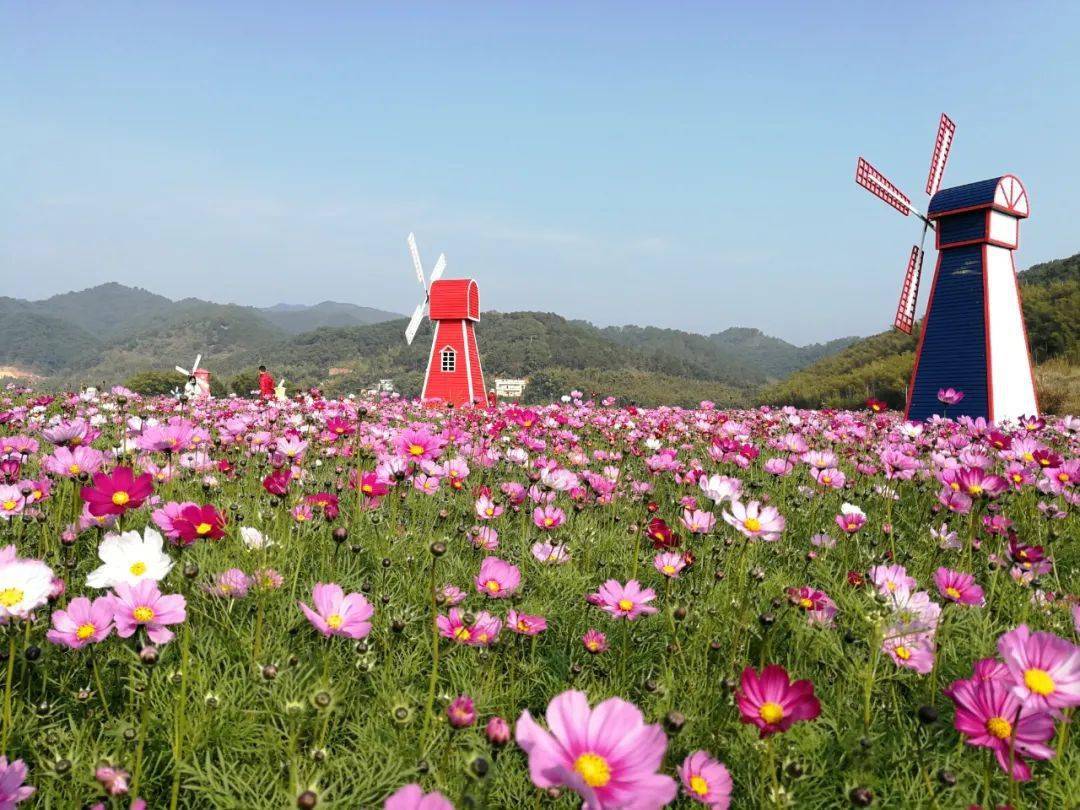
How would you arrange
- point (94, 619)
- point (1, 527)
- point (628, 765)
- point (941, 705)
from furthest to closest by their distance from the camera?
point (1, 527)
point (941, 705)
point (94, 619)
point (628, 765)

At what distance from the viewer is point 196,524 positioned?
165 cm

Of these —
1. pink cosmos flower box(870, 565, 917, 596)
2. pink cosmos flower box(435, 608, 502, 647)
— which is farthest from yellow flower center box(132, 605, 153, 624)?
pink cosmos flower box(870, 565, 917, 596)

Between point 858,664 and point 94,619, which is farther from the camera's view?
point 858,664

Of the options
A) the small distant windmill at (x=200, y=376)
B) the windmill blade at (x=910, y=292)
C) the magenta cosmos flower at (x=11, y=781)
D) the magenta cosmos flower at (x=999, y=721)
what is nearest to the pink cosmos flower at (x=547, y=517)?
the magenta cosmos flower at (x=999, y=721)

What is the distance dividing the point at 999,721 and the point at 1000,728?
0.04 feet

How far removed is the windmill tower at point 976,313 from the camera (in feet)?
37.2

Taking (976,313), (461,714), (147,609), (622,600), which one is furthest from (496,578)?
(976,313)

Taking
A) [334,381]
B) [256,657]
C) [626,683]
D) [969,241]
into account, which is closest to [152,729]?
[256,657]

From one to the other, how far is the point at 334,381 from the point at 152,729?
376 feet

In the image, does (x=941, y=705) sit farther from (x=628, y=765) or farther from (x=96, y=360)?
(x=96, y=360)

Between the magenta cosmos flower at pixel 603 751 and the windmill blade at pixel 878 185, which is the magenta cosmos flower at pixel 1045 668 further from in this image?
the windmill blade at pixel 878 185

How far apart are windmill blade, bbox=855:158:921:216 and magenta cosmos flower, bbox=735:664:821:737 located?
18733mm

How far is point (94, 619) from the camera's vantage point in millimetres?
1517

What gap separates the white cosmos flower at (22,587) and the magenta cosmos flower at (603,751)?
1102mm
